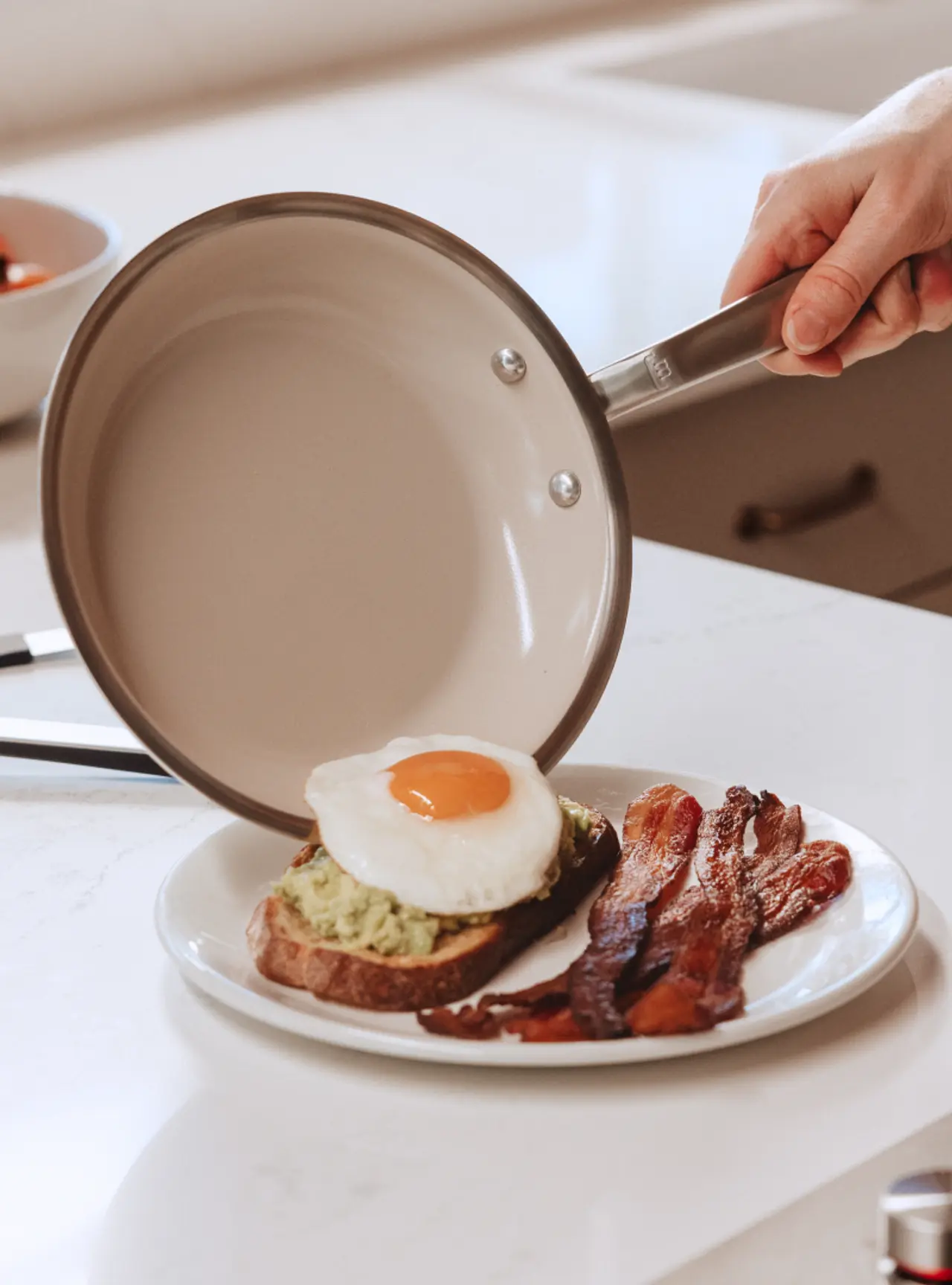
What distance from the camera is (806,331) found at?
1077 mm

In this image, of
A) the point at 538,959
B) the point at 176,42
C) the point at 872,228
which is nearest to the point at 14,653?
the point at 538,959

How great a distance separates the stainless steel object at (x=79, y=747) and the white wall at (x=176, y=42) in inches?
65.3

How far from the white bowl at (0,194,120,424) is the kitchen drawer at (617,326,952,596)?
583 mm

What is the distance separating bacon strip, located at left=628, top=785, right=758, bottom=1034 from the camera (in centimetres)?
78

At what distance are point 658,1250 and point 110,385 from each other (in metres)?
0.58

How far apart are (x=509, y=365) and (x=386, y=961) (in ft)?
1.38

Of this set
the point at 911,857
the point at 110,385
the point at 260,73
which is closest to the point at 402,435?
the point at 110,385

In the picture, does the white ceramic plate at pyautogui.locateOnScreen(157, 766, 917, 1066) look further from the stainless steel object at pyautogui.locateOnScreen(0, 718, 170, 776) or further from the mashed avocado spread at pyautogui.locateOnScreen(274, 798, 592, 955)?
the stainless steel object at pyautogui.locateOnScreen(0, 718, 170, 776)

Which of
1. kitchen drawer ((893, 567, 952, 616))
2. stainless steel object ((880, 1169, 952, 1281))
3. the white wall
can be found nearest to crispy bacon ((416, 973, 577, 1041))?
stainless steel object ((880, 1169, 952, 1281))

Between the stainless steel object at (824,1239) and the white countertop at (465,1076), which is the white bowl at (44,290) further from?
the stainless steel object at (824,1239)

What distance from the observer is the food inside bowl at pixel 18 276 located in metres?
1.71

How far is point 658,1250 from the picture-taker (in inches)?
26.6

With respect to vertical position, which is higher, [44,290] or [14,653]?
[44,290]

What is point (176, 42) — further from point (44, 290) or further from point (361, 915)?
point (361, 915)
